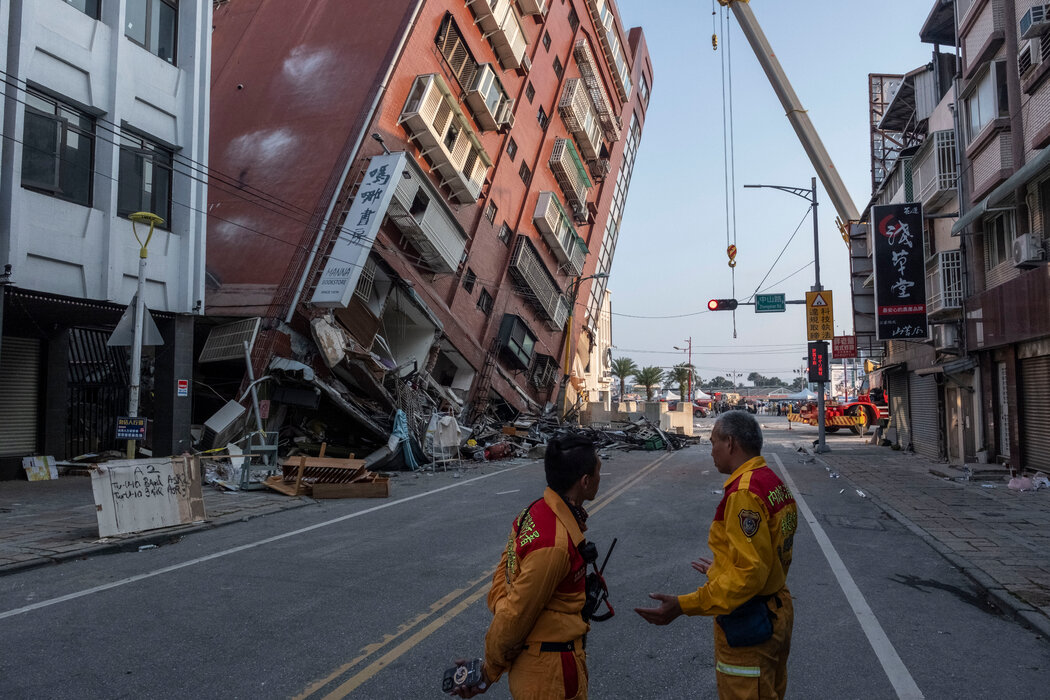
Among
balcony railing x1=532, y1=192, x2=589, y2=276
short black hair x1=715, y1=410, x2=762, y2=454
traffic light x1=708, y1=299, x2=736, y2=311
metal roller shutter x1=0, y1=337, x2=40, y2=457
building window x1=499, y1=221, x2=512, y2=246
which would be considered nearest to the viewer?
short black hair x1=715, y1=410, x2=762, y2=454

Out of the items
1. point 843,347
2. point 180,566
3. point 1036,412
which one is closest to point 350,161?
point 180,566

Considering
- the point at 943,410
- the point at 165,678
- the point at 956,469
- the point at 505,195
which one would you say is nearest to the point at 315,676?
the point at 165,678

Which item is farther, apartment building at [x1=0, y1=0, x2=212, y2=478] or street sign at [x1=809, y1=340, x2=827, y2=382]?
street sign at [x1=809, y1=340, x2=827, y2=382]

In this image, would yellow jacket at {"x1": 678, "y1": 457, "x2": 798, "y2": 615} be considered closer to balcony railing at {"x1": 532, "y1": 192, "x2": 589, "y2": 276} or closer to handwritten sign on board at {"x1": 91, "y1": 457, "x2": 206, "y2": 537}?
handwritten sign on board at {"x1": 91, "y1": 457, "x2": 206, "y2": 537}

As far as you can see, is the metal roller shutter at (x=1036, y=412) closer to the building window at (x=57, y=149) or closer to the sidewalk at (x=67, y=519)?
the sidewalk at (x=67, y=519)

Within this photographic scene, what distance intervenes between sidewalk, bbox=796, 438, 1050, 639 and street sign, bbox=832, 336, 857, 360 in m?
13.7

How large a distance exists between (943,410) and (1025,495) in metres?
8.86

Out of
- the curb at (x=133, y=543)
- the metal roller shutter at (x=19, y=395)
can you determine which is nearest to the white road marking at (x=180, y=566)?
the curb at (x=133, y=543)

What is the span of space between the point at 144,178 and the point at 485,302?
51.0ft

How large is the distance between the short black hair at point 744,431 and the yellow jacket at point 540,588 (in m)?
0.90

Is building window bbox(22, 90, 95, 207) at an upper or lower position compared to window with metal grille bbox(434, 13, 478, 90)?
lower

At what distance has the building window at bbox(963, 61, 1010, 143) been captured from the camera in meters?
16.9

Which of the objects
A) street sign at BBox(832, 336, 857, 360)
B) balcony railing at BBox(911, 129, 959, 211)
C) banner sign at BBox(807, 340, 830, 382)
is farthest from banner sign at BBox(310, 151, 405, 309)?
street sign at BBox(832, 336, 857, 360)

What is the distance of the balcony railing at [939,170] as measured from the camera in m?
19.6
